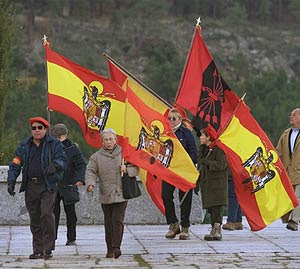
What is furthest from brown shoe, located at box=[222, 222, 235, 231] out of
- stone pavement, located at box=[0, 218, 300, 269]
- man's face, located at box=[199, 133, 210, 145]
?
man's face, located at box=[199, 133, 210, 145]

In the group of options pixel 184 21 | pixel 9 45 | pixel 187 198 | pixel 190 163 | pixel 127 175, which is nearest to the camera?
pixel 127 175

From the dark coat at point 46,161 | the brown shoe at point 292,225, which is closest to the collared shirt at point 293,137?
the brown shoe at point 292,225

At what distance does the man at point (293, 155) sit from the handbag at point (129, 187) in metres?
3.15

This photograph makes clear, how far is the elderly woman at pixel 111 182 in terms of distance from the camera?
372 inches

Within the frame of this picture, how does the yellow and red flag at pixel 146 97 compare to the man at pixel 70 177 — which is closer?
the yellow and red flag at pixel 146 97

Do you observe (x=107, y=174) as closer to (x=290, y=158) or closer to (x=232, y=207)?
(x=232, y=207)

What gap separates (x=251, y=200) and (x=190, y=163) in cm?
92

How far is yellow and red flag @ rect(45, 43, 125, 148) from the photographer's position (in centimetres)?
1061

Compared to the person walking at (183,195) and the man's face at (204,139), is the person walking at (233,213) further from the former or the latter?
the man's face at (204,139)

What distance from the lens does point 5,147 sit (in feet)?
55.1

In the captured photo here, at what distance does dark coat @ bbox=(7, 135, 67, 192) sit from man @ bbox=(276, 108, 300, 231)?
376cm

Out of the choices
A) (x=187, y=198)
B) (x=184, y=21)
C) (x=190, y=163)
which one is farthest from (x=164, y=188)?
(x=184, y=21)

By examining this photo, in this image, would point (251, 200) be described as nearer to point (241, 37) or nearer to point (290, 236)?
point (290, 236)

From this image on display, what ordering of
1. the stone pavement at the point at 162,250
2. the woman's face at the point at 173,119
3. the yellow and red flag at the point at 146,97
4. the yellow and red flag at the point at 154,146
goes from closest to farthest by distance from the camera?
the stone pavement at the point at 162,250 → the yellow and red flag at the point at 154,146 → the yellow and red flag at the point at 146,97 → the woman's face at the point at 173,119
